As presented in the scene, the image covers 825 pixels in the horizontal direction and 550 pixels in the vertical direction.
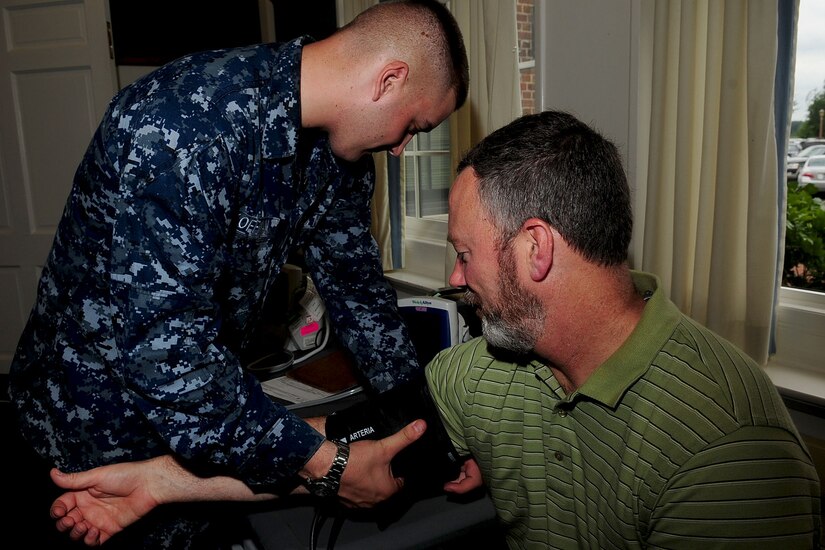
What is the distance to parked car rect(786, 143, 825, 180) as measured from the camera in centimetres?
169

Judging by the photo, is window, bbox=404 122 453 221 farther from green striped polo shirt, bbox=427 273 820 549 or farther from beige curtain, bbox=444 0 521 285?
green striped polo shirt, bbox=427 273 820 549

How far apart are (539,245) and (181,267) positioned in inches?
22.8

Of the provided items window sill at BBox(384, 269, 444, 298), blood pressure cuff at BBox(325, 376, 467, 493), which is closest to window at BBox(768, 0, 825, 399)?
blood pressure cuff at BBox(325, 376, 467, 493)

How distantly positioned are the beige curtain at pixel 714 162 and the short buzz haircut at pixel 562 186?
2.39ft

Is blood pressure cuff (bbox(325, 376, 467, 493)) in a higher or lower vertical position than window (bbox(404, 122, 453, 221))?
lower

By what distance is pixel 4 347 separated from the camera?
365 centimetres

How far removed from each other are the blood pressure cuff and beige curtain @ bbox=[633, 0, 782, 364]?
819 mm

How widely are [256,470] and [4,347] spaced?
3.30 metres

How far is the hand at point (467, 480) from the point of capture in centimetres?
125

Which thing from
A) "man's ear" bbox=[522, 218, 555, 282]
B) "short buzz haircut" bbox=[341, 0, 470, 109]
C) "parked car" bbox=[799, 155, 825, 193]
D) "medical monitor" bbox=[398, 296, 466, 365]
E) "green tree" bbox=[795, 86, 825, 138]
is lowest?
"medical monitor" bbox=[398, 296, 466, 365]

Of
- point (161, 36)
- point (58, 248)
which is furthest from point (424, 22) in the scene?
point (161, 36)

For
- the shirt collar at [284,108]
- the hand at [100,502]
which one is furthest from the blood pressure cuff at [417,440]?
the shirt collar at [284,108]

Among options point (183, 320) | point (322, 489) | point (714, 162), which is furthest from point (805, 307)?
point (183, 320)

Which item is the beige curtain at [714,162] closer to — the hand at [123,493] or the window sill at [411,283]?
the hand at [123,493]
